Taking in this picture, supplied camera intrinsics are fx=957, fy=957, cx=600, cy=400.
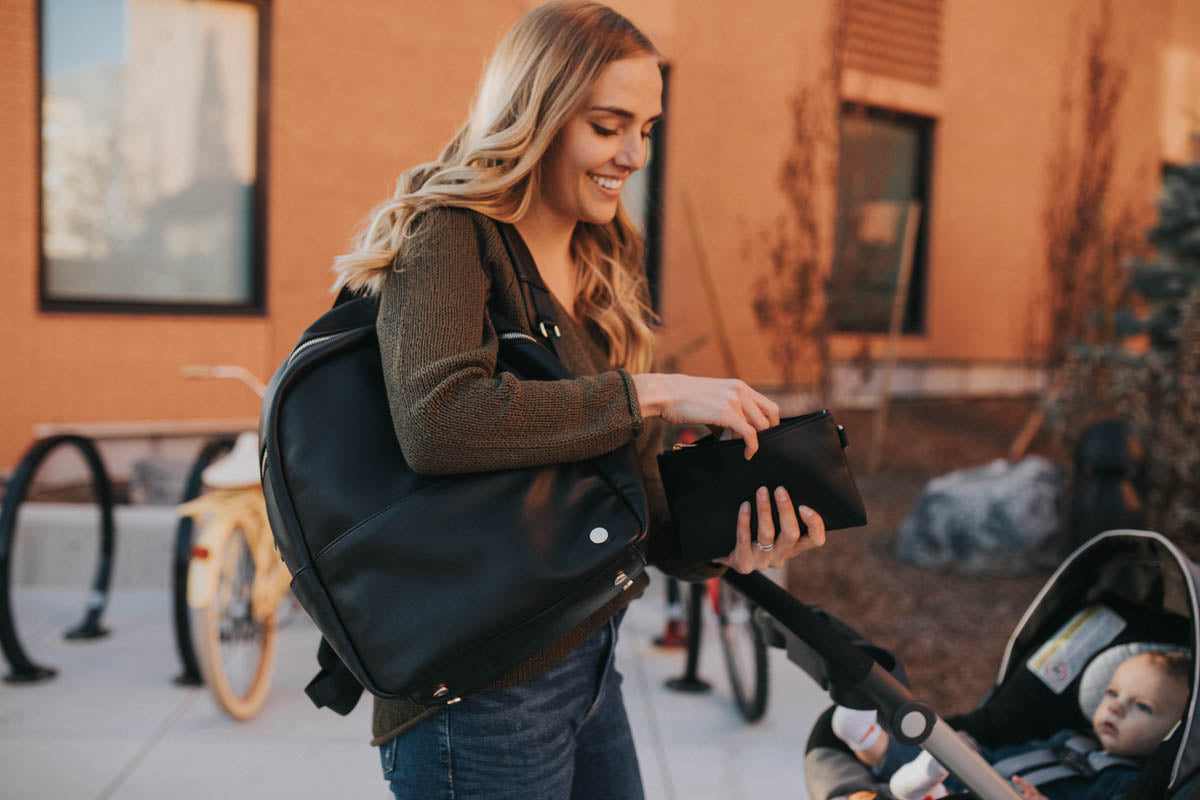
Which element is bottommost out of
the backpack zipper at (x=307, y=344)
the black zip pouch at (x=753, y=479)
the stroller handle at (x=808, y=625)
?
the stroller handle at (x=808, y=625)

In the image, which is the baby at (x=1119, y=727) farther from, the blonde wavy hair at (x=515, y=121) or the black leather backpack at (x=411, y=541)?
the blonde wavy hair at (x=515, y=121)

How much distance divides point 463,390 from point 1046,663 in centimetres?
180

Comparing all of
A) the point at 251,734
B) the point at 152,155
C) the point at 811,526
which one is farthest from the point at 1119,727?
the point at 152,155

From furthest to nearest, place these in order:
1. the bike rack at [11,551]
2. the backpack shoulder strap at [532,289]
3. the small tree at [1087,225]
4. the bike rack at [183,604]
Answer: the small tree at [1087,225] → the bike rack at [183,604] → the bike rack at [11,551] → the backpack shoulder strap at [532,289]

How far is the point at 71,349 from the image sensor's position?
6.04 m

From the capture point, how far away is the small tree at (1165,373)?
516 centimetres

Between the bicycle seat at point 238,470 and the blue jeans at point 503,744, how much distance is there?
2344mm

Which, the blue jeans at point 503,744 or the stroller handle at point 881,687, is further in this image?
the stroller handle at point 881,687

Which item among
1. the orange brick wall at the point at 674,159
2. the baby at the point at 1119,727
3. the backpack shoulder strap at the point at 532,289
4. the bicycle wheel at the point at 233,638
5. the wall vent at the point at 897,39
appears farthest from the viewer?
the wall vent at the point at 897,39

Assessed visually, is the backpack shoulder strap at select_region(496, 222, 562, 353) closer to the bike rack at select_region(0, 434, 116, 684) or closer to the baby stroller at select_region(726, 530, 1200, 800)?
the baby stroller at select_region(726, 530, 1200, 800)

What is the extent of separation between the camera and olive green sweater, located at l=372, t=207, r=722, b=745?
1170mm

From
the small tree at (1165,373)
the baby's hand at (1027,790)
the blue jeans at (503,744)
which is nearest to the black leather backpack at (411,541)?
the blue jeans at (503,744)

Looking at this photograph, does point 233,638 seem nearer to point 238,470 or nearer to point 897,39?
point 238,470

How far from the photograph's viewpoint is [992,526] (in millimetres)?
5430
